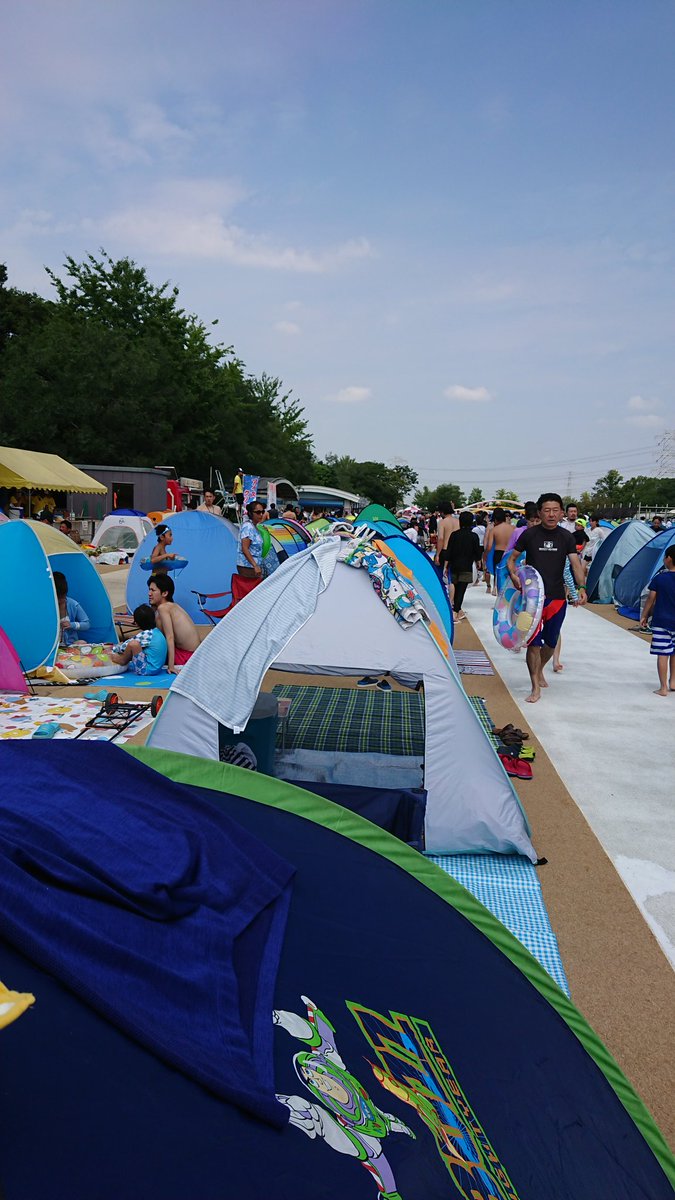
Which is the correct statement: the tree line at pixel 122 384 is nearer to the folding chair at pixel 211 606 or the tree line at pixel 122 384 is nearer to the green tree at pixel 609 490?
the folding chair at pixel 211 606

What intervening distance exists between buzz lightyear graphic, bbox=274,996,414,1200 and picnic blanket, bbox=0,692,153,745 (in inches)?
161

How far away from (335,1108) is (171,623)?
6129 millimetres

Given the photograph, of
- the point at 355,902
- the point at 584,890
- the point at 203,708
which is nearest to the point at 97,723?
the point at 203,708

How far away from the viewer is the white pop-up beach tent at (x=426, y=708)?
11.7ft

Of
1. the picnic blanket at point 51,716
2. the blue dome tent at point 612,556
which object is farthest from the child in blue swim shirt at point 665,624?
the blue dome tent at point 612,556

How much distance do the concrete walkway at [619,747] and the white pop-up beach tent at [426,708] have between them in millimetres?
653

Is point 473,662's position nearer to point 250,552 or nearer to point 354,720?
point 354,720

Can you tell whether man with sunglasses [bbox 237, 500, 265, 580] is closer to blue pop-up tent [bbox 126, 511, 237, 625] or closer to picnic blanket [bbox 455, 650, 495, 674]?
blue pop-up tent [bbox 126, 511, 237, 625]

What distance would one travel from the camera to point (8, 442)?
28719mm

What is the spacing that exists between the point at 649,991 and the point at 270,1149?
7.55 feet

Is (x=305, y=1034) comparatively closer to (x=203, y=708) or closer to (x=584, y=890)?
(x=203, y=708)

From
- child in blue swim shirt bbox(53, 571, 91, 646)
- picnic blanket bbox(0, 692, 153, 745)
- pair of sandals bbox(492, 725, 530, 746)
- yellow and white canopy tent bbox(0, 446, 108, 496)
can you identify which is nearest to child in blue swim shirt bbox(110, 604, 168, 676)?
picnic blanket bbox(0, 692, 153, 745)

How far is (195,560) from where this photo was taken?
399 inches

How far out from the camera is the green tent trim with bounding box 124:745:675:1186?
2170 millimetres
